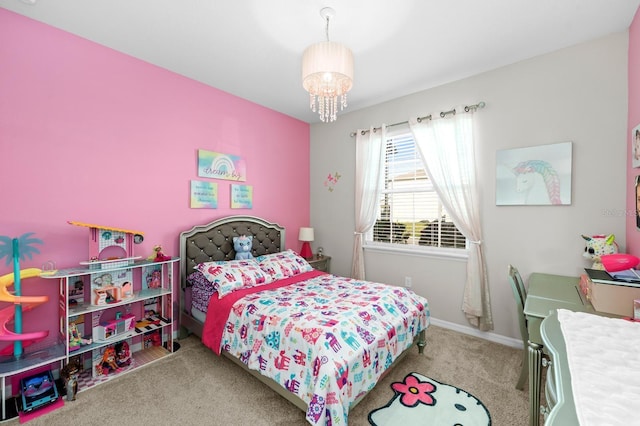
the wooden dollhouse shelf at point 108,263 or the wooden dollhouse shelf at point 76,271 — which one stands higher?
the wooden dollhouse shelf at point 108,263

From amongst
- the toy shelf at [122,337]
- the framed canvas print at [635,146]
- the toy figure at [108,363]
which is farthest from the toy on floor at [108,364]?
the framed canvas print at [635,146]

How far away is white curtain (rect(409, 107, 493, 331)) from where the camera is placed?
2.80 metres

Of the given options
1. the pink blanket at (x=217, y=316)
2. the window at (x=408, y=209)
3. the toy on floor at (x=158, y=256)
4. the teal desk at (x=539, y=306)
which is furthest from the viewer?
the window at (x=408, y=209)

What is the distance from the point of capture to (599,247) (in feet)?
6.96

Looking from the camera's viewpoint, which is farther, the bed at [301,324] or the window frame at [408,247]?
the window frame at [408,247]

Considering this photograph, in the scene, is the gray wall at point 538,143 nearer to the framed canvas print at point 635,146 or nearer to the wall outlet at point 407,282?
the wall outlet at point 407,282

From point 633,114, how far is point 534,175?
28.1 inches

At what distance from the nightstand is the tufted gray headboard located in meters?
0.48

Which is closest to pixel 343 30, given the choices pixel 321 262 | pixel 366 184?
pixel 366 184

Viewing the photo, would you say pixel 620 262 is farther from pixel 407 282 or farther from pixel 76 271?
pixel 76 271

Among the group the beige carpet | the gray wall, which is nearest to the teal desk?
the gray wall

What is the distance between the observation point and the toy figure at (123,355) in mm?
2317

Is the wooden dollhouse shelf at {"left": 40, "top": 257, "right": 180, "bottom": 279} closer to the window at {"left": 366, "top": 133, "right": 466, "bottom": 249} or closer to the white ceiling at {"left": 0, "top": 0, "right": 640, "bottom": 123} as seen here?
the white ceiling at {"left": 0, "top": 0, "right": 640, "bottom": 123}

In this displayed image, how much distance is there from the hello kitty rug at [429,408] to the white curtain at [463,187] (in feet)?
3.50
